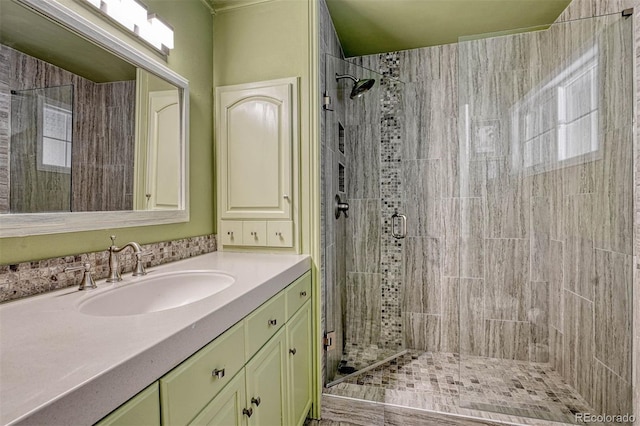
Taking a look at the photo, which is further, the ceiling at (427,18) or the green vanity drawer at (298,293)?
the ceiling at (427,18)

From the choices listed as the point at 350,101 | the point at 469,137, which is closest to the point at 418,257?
the point at 469,137

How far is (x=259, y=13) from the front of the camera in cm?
184

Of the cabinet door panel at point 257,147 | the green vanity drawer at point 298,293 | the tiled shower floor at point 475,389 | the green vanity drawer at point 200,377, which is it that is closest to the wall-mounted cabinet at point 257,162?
the cabinet door panel at point 257,147

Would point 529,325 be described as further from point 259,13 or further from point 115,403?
point 259,13

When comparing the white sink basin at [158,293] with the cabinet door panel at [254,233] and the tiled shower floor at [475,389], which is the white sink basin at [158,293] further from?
the tiled shower floor at [475,389]

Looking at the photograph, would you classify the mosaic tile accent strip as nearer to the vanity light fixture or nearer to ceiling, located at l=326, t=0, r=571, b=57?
ceiling, located at l=326, t=0, r=571, b=57

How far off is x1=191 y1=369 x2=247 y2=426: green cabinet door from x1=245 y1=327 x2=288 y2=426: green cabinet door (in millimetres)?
40

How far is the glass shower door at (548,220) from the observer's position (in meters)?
1.57

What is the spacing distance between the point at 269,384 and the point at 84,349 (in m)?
0.74

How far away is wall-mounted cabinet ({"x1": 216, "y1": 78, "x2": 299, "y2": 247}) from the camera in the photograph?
176 centimetres

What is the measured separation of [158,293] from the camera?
125cm

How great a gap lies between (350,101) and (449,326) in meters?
1.92

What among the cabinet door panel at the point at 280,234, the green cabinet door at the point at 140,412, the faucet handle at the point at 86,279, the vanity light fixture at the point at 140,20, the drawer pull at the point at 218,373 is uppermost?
the vanity light fixture at the point at 140,20

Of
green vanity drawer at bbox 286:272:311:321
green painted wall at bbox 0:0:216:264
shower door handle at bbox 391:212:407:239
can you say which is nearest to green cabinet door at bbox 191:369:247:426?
green vanity drawer at bbox 286:272:311:321
